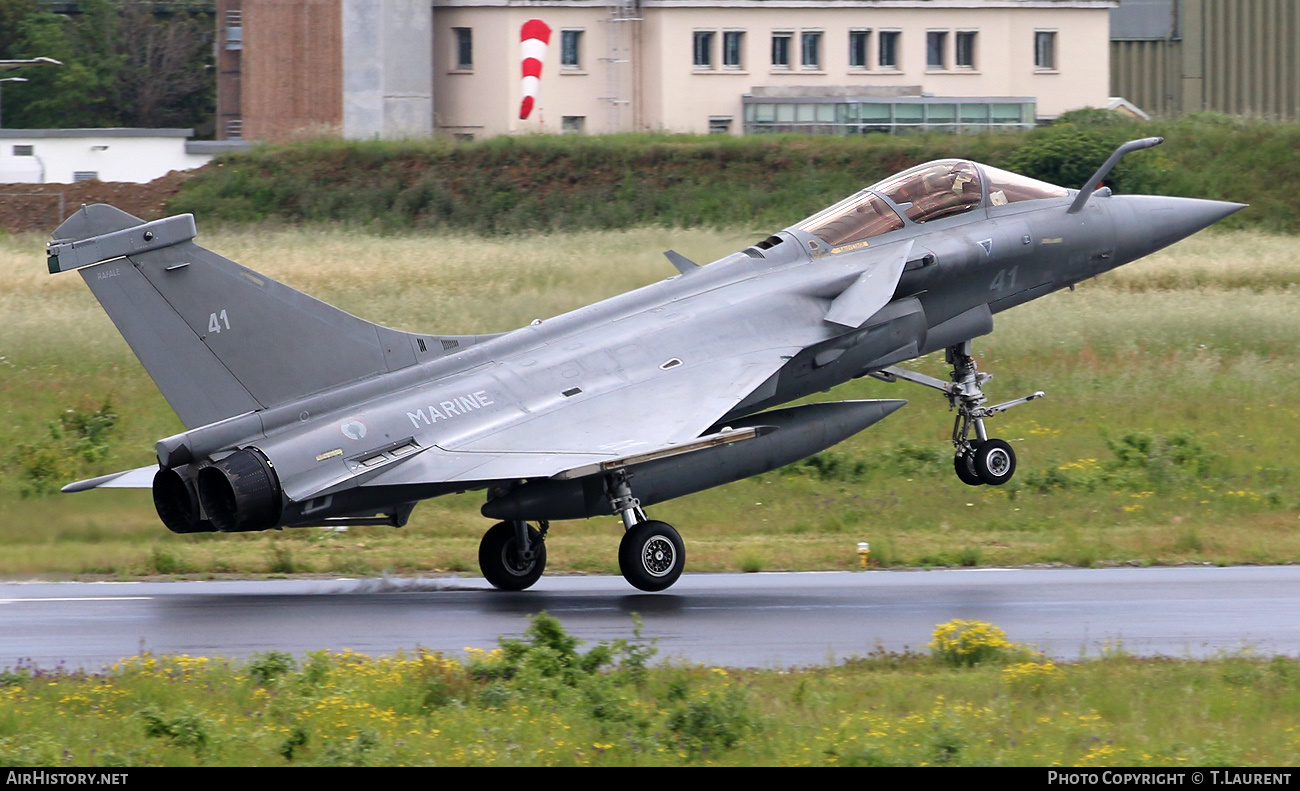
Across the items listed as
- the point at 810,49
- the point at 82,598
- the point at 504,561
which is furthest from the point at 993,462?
the point at 810,49

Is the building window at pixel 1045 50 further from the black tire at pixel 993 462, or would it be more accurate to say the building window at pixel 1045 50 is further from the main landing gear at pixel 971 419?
the black tire at pixel 993 462

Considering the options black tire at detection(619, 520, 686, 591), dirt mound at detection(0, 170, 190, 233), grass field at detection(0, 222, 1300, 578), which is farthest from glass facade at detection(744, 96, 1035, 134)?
black tire at detection(619, 520, 686, 591)

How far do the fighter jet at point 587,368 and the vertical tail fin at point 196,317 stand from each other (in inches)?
0.8

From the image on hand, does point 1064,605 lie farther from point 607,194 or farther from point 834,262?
point 607,194

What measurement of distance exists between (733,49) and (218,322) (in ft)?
171

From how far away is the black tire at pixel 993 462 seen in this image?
55.4 ft

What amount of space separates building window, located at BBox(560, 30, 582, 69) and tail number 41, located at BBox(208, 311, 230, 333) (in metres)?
51.3

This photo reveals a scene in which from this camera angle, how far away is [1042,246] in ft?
57.9

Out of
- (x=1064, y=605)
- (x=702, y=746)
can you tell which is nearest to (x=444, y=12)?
(x=1064, y=605)

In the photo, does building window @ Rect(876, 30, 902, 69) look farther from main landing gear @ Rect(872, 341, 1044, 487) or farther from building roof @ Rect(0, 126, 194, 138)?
main landing gear @ Rect(872, 341, 1044, 487)

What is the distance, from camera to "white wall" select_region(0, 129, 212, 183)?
196ft

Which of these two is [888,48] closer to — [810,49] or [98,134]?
[810,49]

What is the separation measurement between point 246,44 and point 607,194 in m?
23.4

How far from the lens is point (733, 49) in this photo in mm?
63719
